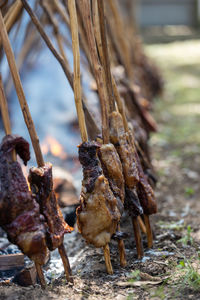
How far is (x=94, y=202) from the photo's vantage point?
208 centimetres

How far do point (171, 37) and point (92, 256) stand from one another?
1803cm

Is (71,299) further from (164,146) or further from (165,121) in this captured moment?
(165,121)

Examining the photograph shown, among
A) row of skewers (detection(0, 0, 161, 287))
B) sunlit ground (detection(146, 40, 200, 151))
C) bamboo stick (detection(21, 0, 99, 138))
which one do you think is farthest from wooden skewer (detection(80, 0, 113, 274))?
sunlit ground (detection(146, 40, 200, 151))

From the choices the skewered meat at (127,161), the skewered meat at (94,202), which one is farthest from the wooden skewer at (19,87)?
the skewered meat at (127,161)

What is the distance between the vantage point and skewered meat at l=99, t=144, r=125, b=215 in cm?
221

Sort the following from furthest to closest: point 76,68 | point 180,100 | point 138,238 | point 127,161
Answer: point 180,100 → point 138,238 → point 127,161 → point 76,68

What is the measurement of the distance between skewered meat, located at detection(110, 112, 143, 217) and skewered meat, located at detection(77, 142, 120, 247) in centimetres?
27

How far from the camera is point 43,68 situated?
6.82 metres

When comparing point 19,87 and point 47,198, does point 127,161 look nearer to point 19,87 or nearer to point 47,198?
point 47,198

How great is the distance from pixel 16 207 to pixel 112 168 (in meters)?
0.59

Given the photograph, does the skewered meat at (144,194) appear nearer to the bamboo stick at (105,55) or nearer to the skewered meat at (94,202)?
the bamboo stick at (105,55)

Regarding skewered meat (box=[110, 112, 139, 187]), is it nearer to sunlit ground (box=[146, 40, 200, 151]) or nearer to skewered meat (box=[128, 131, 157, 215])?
skewered meat (box=[128, 131, 157, 215])

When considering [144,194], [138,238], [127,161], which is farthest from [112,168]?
[138,238]

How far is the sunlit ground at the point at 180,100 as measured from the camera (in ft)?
20.4
